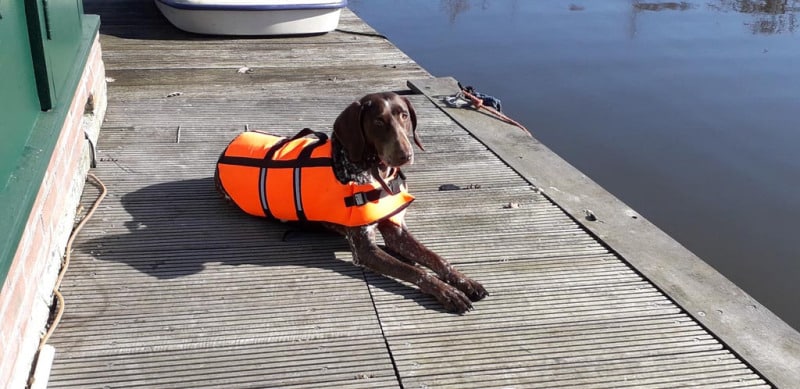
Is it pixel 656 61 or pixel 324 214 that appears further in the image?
pixel 656 61

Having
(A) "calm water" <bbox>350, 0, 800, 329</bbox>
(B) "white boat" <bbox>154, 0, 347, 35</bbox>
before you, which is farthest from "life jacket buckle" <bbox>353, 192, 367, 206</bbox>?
(B) "white boat" <bbox>154, 0, 347, 35</bbox>

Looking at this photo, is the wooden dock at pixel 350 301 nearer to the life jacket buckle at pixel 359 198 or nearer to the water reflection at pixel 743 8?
the life jacket buckle at pixel 359 198

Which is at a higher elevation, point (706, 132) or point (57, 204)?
point (57, 204)

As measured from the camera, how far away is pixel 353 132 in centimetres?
368

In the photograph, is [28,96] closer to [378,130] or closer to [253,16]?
[378,130]

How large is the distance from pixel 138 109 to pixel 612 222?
357cm

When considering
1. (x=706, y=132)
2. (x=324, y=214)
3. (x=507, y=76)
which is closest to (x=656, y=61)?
(x=507, y=76)

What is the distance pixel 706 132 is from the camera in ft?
24.6

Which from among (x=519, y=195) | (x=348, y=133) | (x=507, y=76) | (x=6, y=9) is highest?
(x=6, y=9)

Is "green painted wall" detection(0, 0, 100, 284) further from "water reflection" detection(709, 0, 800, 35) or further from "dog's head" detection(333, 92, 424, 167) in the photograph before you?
"water reflection" detection(709, 0, 800, 35)

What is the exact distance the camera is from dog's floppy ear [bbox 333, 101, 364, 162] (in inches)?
144

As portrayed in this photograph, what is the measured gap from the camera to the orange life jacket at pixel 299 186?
379 centimetres

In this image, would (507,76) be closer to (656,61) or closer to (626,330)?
(656,61)

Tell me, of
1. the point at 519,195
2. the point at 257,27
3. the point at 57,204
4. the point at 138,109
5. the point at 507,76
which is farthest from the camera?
the point at 507,76
